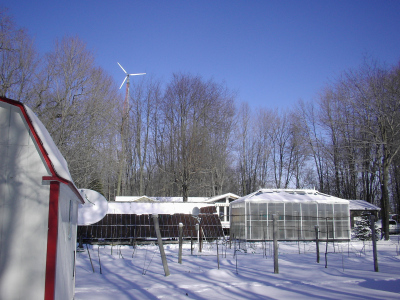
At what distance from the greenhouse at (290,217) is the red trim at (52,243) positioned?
66.4ft

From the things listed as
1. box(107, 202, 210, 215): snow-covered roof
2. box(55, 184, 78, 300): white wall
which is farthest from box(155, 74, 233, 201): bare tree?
box(55, 184, 78, 300): white wall

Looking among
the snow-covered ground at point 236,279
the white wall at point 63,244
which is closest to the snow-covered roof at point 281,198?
the snow-covered ground at point 236,279

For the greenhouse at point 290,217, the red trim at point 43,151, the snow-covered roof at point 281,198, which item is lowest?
the greenhouse at point 290,217

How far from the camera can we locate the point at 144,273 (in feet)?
36.3

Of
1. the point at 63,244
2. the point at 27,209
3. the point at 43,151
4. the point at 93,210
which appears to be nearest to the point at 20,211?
the point at 27,209

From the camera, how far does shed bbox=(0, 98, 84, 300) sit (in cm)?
468

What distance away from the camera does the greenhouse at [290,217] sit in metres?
24.5

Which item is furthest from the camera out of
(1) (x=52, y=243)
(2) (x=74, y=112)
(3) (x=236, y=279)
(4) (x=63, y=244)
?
(2) (x=74, y=112)

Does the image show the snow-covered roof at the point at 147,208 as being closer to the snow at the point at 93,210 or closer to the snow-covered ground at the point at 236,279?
the snow-covered ground at the point at 236,279

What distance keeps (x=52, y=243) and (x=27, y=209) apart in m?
0.59

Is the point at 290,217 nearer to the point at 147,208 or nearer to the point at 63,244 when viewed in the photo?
the point at 147,208

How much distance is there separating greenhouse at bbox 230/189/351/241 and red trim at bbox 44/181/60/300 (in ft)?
66.4

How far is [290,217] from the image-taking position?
24.7 metres

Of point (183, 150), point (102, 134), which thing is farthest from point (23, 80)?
point (183, 150)
